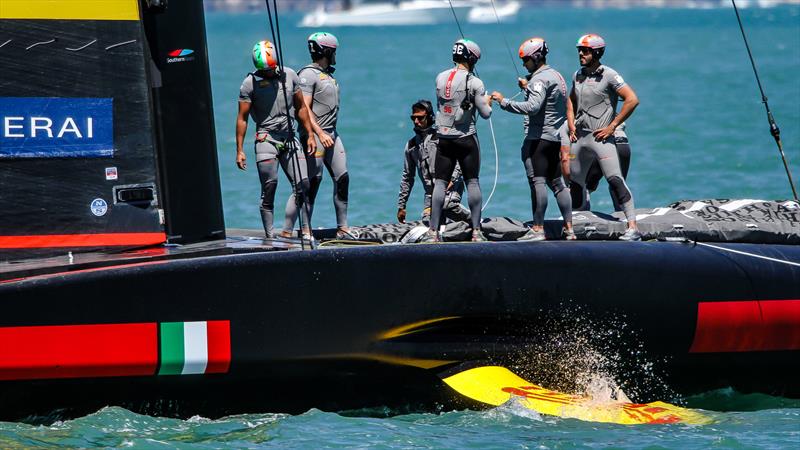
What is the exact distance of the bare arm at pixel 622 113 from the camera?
11.4m

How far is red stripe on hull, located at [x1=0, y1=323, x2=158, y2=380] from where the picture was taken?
9453 mm

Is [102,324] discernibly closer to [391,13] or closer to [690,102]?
[690,102]

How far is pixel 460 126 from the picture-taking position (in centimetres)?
1115

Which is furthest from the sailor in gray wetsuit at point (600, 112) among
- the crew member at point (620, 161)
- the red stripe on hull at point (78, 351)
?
the red stripe on hull at point (78, 351)

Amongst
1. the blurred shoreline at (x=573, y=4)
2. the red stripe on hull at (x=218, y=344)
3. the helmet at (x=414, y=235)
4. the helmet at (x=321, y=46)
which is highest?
the blurred shoreline at (x=573, y=4)

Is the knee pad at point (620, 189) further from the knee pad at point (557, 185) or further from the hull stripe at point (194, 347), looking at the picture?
the hull stripe at point (194, 347)

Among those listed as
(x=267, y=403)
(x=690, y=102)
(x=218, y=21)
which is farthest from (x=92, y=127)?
(x=218, y=21)

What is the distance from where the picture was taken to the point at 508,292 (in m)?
10.5

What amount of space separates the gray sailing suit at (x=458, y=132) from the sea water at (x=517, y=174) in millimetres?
1393

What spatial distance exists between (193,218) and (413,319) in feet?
5.95

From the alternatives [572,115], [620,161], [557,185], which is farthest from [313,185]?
[620,161]

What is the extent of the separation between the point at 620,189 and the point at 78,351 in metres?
4.46

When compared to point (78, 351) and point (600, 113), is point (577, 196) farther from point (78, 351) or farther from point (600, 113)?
point (78, 351)

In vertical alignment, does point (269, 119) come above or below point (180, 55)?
below
